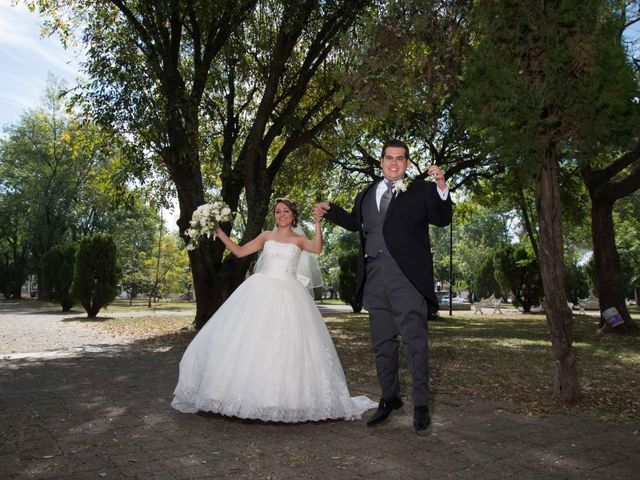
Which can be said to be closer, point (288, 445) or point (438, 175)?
point (288, 445)

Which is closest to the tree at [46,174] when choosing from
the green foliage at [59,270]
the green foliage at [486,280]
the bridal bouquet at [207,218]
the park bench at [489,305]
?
the green foliage at [59,270]

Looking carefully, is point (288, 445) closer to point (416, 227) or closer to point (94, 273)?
point (416, 227)

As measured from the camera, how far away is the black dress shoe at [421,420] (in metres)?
4.60

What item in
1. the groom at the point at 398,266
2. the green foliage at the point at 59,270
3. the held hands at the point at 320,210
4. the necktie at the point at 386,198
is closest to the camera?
the groom at the point at 398,266

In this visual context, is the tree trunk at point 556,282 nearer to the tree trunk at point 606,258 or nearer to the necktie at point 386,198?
the necktie at point 386,198

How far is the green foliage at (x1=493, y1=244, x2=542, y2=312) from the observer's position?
28250mm

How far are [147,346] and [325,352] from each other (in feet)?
26.9

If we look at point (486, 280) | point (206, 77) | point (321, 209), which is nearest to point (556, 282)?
point (321, 209)

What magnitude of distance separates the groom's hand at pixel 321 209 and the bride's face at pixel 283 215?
93 cm

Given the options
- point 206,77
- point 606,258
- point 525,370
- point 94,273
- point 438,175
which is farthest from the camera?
point 94,273

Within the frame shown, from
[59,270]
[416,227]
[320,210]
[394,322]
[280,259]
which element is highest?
[59,270]

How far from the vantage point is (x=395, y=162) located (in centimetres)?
494

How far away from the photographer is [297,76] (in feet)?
50.3

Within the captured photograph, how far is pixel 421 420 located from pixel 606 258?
1284 centimetres
